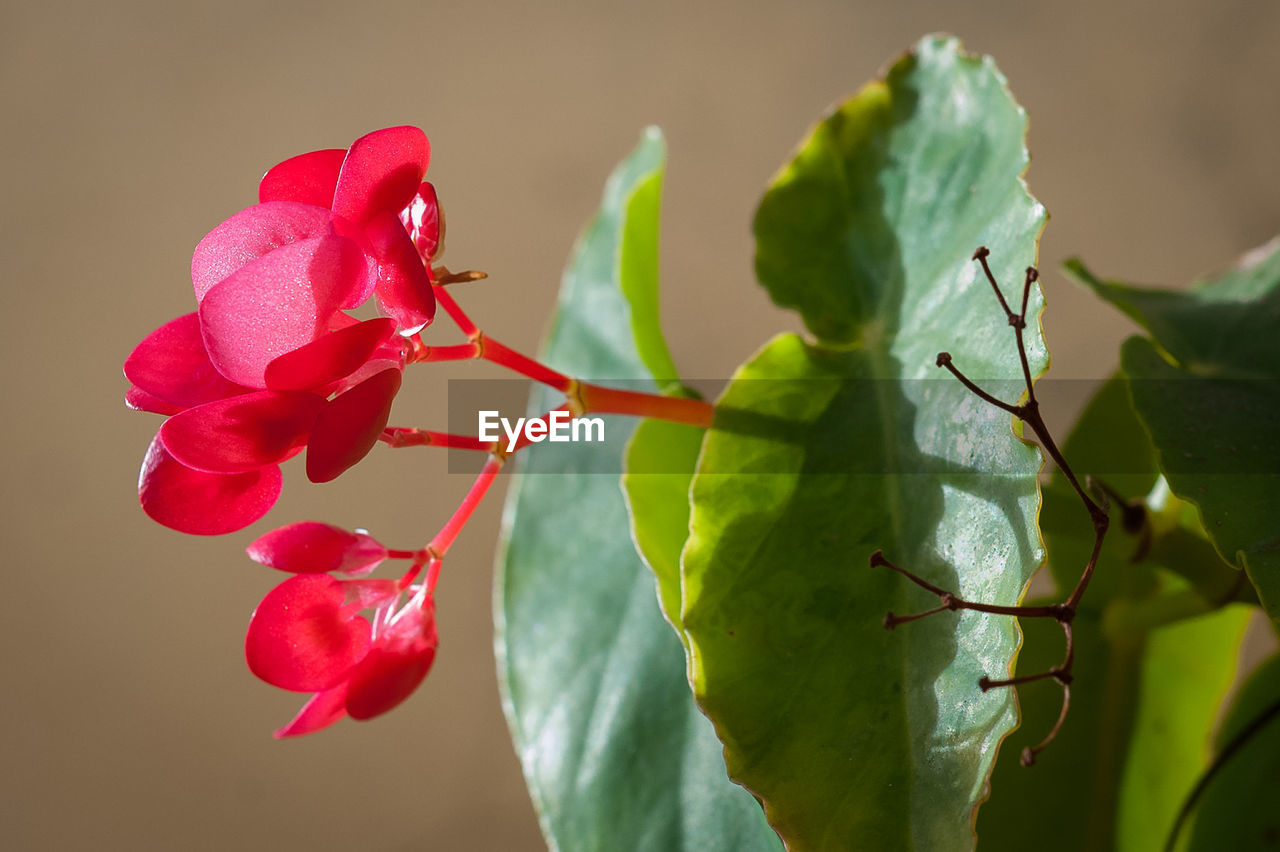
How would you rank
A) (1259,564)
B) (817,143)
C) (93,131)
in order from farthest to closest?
1. (93,131)
2. (817,143)
3. (1259,564)

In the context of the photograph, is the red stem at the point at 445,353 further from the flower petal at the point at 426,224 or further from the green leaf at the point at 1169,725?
the green leaf at the point at 1169,725

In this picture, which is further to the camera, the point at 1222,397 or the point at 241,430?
the point at 1222,397

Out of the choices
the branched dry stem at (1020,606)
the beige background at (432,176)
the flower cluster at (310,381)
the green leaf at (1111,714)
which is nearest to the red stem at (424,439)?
the flower cluster at (310,381)

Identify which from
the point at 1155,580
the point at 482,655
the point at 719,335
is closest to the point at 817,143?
the point at 1155,580

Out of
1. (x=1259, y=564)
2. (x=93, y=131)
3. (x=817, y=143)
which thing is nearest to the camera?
(x=1259, y=564)

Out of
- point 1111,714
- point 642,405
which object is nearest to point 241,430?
point 642,405

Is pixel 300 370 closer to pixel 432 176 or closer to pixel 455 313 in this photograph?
pixel 455 313

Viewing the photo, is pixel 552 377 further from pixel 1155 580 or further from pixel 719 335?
pixel 719 335

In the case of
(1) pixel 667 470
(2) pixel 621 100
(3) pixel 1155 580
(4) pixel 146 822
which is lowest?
(4) pixel 146 822
